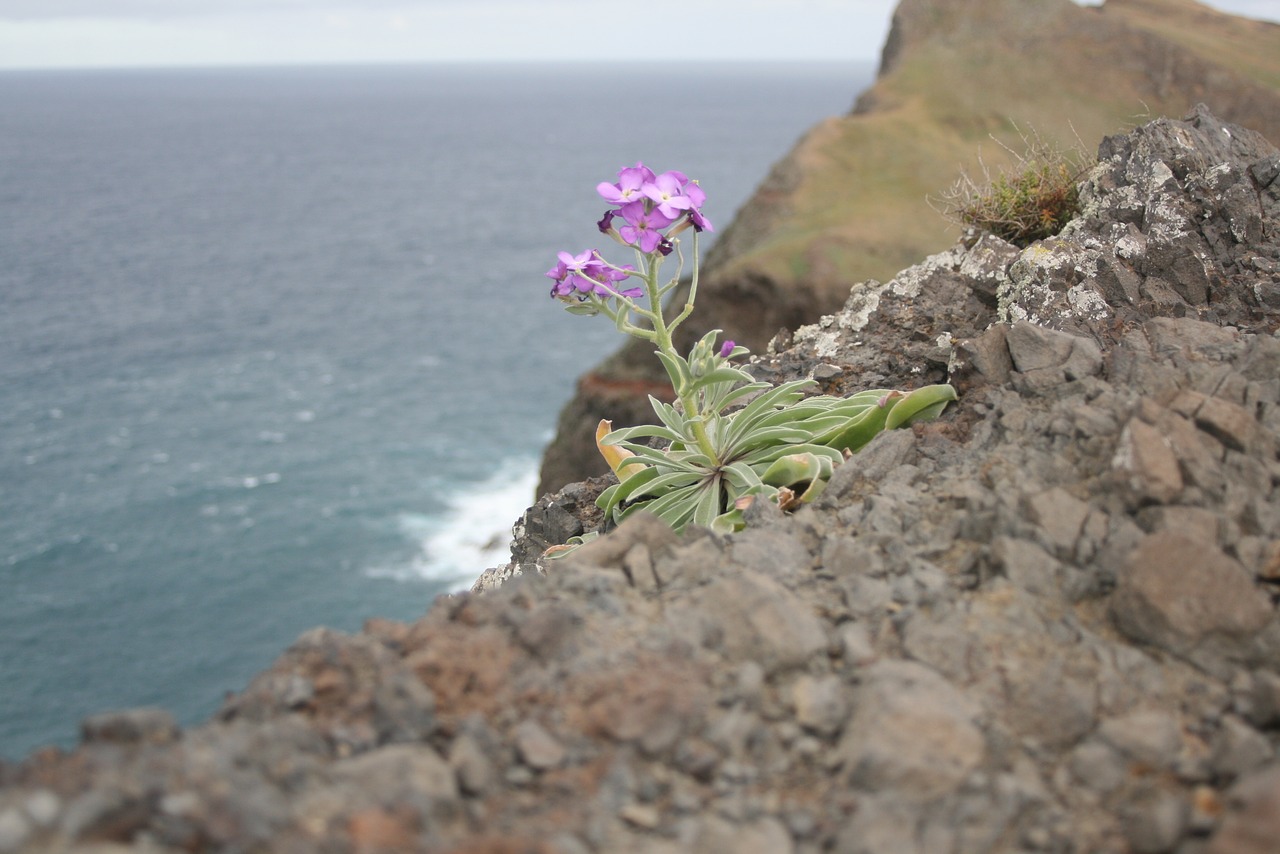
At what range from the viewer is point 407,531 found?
43406mm

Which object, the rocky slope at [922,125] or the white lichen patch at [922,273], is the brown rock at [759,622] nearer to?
the white lichen patch at [922,273]

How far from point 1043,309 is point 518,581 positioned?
171 inches

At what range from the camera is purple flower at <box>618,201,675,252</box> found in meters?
5.43

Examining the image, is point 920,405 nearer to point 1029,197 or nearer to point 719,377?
point 719,377

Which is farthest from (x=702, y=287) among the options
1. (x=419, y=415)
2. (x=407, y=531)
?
(x=419, y=415)

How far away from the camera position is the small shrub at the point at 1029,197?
7719 millimetres

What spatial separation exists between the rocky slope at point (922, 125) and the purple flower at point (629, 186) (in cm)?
2755

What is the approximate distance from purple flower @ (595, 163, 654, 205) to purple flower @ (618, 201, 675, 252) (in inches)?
2.2

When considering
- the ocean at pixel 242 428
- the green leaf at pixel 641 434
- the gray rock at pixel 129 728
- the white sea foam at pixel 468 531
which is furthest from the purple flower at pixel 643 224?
the white sea foam at pixel 468 531

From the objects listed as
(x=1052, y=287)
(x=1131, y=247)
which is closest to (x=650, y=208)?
(x=1052, y=287)

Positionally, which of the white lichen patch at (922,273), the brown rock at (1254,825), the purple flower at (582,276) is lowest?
the brown rock at (1254,825)

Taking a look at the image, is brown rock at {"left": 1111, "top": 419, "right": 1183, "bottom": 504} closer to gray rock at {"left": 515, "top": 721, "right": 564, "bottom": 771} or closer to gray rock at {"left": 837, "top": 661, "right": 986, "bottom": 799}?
gray rock at {"left": 837, "top": 661, "right": 986, "bottom": 799}

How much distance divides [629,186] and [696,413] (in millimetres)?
1479

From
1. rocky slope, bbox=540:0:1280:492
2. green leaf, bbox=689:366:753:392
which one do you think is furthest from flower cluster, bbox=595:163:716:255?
rocky slope, bbox=540:0:1280:492
